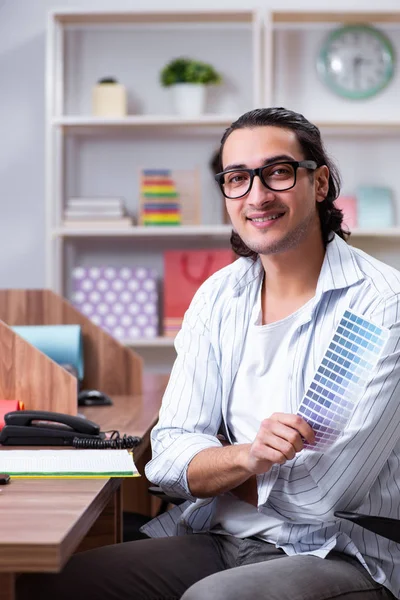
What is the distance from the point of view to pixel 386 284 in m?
1.49

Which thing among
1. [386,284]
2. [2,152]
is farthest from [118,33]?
[386,284]

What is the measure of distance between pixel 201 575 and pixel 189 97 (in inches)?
116

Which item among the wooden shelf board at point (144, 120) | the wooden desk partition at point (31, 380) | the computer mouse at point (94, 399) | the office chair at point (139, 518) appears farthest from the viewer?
the wooden shelf board at point (144, 120)

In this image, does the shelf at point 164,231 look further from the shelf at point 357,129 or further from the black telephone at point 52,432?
the black telephone at point 52,432

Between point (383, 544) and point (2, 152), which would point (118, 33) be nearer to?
point (2, 152)

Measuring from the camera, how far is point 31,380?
192 centimetres

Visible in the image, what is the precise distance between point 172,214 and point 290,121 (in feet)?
8.12

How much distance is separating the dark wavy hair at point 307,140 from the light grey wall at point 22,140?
270 cm

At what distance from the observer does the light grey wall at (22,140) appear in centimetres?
430

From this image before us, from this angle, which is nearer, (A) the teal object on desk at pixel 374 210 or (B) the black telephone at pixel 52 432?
(B) the black telephone at pixel 52 432

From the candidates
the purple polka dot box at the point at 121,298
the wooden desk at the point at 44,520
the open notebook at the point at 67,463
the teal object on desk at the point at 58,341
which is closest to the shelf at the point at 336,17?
the purple polka dot box at the point at 121,298

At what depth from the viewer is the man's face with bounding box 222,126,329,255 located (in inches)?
61.6

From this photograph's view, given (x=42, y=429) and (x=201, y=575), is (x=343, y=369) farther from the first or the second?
(x=42, y=429)

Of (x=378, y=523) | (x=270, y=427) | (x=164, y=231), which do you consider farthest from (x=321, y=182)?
(x=164, y=231)
